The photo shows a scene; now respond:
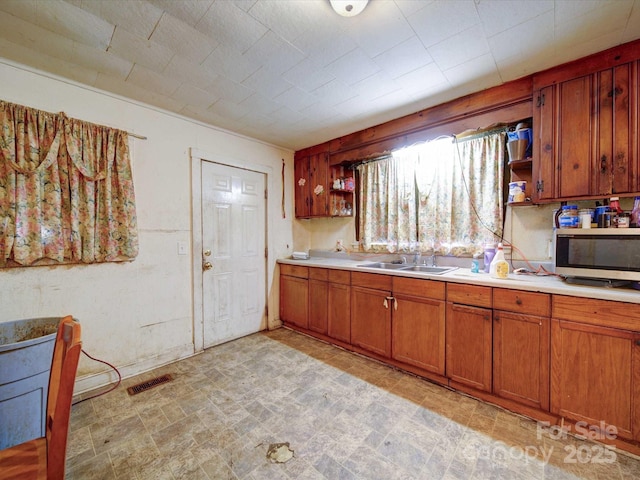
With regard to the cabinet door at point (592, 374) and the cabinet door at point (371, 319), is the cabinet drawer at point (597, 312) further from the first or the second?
the cabinet door at point (371, 319)

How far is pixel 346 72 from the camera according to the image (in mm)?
1982

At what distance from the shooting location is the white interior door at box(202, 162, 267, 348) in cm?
292

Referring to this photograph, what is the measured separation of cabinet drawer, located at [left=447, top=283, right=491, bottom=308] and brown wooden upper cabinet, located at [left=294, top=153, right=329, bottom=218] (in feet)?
5.86

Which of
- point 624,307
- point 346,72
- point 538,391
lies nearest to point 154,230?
point 346,72

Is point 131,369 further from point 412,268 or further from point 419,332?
point 412,268

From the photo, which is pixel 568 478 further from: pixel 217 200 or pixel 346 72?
pixel 217 200

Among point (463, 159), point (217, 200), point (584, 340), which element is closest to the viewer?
point (584, 340)

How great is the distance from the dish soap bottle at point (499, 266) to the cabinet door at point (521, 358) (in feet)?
1.00

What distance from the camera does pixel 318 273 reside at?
3082mm

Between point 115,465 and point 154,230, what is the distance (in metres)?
1.77

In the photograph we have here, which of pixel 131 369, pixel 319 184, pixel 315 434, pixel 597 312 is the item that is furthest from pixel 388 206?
pixel 131 369

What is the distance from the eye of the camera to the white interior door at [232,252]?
9.57ft

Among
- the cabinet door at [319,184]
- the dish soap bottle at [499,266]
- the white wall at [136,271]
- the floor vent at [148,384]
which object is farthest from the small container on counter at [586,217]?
the floor vent at [148,384]

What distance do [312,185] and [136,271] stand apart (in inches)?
87.5
